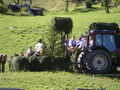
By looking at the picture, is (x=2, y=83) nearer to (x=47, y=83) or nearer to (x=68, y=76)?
(x=47, y=83)

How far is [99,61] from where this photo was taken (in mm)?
18047

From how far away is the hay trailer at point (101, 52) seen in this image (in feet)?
58.7

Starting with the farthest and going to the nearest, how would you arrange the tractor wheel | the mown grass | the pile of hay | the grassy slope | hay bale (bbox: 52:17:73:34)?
1. the grassy slope
2. hay bale (bbox: 52:17:73:34)
3. the pile of hay
4. the tractor wheel
5. the mown grass

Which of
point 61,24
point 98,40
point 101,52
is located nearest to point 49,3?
point 61,24

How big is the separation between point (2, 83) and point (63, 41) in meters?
7.05

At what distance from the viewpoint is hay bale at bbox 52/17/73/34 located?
1978cm

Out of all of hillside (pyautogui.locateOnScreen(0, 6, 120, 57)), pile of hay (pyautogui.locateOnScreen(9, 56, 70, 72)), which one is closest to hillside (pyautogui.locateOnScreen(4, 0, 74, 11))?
hillside (pyautogui.locateOnScreen(0, 6, 120, 57))

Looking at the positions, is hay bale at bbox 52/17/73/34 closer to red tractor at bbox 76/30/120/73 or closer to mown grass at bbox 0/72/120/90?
red tractor at bbox 76/30/120/73

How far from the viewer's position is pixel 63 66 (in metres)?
18.5

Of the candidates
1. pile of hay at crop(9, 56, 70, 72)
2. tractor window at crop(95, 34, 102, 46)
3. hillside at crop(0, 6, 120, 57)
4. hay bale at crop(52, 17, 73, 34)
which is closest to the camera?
tractor window at crop(95, 34, 102, 46)

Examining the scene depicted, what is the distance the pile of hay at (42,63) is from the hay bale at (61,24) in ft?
6.49

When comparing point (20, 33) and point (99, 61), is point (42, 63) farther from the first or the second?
point (20, 33)

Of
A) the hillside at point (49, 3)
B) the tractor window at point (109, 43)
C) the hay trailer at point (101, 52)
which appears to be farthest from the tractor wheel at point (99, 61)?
the hillside at point (49, 3)

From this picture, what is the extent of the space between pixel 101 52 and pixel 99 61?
51cm
